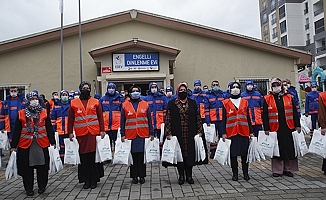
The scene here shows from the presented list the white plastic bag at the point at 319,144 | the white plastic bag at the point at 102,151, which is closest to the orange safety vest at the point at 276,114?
the white plastic bag at the point at 319,144

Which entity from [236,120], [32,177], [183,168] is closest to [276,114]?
[236,120]

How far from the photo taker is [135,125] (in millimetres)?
6496

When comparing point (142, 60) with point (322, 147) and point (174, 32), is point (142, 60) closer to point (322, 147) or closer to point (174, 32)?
point (174, 32)

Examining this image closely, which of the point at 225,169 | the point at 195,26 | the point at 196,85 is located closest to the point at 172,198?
the point at 225,169

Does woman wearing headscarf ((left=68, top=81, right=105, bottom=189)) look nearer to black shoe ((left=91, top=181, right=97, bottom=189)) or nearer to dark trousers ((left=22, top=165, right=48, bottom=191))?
black shoe ((left=91, top=181, right=97, bottom=189))

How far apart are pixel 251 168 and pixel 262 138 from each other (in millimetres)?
1123

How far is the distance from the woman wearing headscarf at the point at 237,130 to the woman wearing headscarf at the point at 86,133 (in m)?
2.55

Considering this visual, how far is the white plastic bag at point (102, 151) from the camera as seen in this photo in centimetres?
615

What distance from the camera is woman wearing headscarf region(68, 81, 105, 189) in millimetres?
6137

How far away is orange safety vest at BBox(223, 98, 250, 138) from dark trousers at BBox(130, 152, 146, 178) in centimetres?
183

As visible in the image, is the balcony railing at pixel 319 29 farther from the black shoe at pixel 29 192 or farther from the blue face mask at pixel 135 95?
the black shoe at pixel 29 192

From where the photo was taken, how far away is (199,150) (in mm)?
6129

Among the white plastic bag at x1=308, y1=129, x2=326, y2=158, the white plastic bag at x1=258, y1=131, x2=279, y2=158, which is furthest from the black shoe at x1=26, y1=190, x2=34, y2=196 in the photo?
the white plastic bag at x1=308, y1=129, x2=326, y2=158

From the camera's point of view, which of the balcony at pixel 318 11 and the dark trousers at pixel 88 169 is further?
the balcony at pixel 318 11
